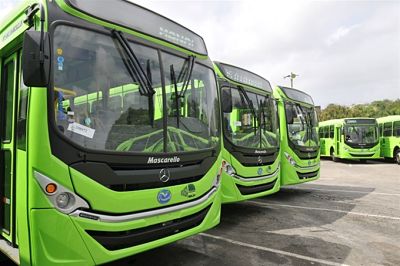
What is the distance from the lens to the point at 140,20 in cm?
380

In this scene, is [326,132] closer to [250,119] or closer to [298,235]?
[250,119]

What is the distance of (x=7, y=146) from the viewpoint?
3.64 metres

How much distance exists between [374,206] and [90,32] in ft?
25.0

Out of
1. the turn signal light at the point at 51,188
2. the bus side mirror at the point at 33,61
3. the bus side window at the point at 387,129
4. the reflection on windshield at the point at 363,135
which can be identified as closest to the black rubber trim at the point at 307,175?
the turn signal light at the point at 51,188

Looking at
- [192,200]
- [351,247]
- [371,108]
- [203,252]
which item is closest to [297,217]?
[351,247]

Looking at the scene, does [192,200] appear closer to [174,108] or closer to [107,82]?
[174,108]

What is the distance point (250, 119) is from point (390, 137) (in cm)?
1710

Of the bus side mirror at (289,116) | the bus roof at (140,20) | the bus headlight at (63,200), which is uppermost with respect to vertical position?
the bus roof at (140,20)

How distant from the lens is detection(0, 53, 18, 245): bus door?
3455 mm

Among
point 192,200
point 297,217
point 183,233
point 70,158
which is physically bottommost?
point 297,217

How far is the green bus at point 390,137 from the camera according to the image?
1953 centimetres

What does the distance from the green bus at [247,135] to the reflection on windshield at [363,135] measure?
14.1 metres

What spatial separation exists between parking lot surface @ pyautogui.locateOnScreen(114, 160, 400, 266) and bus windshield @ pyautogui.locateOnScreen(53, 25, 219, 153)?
1.71 meters

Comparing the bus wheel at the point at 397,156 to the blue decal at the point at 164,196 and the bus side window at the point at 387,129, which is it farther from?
the blue decal at the point at 164,196
